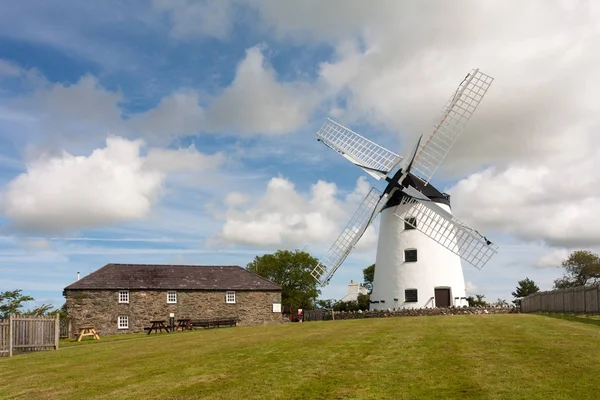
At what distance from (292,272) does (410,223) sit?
41.6 m

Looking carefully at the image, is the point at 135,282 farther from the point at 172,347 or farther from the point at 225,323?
the point at 172,347

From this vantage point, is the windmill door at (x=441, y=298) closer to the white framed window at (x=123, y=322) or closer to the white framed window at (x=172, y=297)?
the white framed window at (x=172, y=297)

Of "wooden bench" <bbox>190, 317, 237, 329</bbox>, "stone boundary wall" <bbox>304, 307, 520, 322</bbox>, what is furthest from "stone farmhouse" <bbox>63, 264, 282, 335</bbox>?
"stone boundary wall" <bbox>304, 307, 520, 322</bbox>

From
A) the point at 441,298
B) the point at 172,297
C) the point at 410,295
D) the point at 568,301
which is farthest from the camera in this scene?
the point at 172,297

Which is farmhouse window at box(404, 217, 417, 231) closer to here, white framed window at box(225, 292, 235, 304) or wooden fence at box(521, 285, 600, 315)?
wooden fence at box(521, 285, 600, 315)

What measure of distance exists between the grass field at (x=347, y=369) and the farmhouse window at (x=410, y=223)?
1744cm

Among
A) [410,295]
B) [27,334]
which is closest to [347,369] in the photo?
[27,334]

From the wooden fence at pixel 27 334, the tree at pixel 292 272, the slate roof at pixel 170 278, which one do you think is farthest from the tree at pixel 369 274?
the wooden fence at pixel 27 334

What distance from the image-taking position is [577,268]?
75.6 m

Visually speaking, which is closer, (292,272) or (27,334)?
(27,334)

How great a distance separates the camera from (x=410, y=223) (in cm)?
3672

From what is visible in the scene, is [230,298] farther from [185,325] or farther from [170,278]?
[185,325]

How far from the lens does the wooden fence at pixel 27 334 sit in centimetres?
2280

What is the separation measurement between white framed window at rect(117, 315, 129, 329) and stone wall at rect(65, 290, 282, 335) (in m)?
0.24
